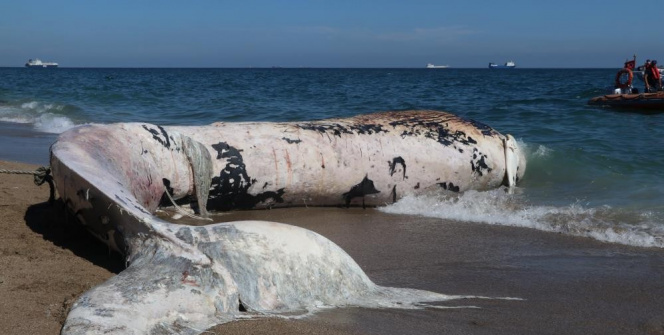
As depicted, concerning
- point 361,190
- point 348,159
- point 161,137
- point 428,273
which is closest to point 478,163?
point 361,190

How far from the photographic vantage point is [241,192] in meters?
5.76

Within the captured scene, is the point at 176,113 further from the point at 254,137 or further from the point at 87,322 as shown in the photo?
the point at 87,322

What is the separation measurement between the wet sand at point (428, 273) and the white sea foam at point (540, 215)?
0.62 feet

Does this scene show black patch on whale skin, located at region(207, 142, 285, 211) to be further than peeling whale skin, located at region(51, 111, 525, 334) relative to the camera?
Yes

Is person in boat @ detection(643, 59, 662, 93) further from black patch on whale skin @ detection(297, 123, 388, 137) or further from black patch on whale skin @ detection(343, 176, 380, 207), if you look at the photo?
black patch on whale skin @ detection(343, 176, 380, 207)

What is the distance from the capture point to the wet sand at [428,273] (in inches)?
124

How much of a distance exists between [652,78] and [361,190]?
51.8 ft

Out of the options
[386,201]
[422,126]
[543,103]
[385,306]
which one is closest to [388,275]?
[385,306]

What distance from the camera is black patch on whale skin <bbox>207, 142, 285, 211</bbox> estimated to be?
221 inches

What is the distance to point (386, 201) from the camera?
635cm

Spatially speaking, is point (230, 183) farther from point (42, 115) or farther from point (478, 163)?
point (42, 115)

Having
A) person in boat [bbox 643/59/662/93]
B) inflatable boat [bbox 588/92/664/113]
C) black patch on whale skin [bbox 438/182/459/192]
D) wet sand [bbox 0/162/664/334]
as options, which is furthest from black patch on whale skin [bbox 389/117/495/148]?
person in boat [bbox 643/59/662/93]

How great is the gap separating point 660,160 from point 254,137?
5.46 meters

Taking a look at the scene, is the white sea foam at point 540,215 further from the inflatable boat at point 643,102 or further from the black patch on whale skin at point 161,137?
the inflatable boat at point 643,102
